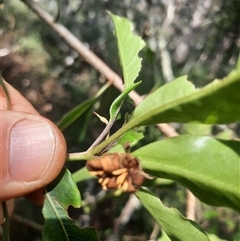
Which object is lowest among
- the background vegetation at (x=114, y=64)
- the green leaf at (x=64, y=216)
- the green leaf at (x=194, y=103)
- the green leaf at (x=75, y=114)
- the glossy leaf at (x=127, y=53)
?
the background vegetation at (x=114, y=64)

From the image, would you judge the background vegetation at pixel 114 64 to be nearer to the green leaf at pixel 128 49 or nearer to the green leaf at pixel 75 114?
the green leaf at pixel 75 114

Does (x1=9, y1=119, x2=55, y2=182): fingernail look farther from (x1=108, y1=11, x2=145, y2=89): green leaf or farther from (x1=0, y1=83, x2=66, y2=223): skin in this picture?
(x1=108, y1=11, x2=145, y2=89): green leaf

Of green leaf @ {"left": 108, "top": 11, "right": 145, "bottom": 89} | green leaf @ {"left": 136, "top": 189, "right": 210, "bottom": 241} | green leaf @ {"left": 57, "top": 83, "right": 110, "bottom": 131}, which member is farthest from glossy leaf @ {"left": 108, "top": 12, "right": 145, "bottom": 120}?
green leaf @ {"left": 57, "top": 83, "right": 110, "bottom": 131}

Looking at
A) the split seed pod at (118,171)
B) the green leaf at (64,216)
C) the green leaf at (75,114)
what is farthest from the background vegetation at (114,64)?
the split seed pod at (118,171)

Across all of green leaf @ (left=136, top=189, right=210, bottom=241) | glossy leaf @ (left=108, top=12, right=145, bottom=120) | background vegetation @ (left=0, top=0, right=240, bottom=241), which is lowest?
background vegetation @ (left=0, top=0, right=240, bottom=241)

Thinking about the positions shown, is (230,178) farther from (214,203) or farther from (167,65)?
(167,65)

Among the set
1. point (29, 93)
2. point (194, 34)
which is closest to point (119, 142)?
point (194, 34)

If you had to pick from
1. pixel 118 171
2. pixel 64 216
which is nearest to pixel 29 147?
pixel 64 216
